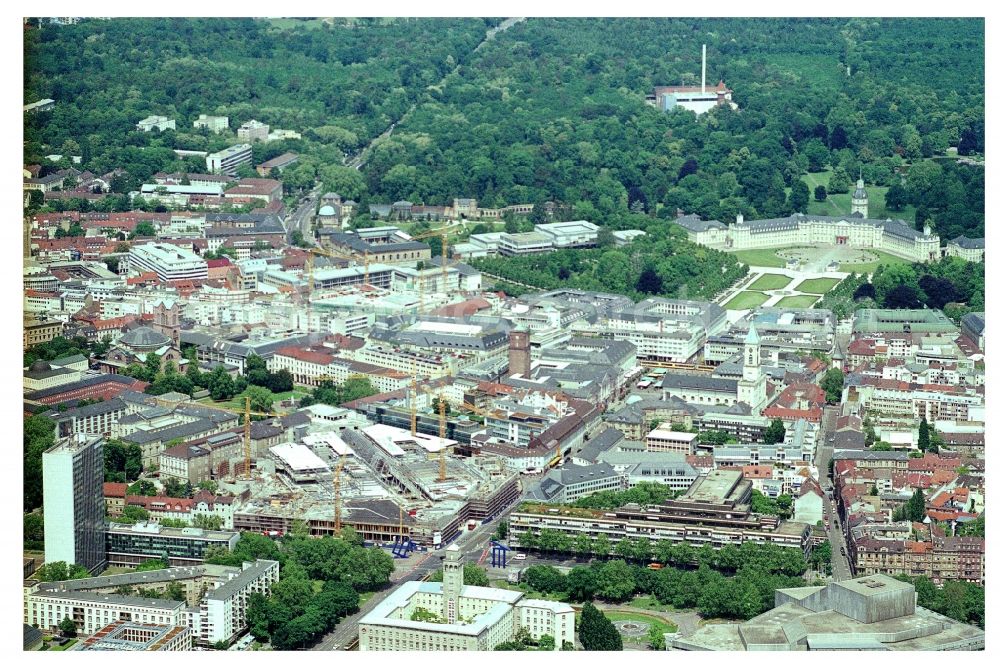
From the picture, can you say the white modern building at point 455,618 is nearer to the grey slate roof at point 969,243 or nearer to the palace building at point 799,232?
the grey slate roof at point 969,243

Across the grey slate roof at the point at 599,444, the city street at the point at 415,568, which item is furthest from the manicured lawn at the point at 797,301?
the city street at the point at 415,568

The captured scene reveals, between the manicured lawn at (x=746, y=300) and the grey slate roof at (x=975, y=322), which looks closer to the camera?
the grey slate roof at (x=975, y=322)

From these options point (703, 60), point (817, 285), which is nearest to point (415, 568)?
point (817, 285)

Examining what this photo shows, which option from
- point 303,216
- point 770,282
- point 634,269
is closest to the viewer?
point 634,269

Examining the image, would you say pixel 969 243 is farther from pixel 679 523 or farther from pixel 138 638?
pixel 138 638

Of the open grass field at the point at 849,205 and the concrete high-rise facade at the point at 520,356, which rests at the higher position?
the open grass field at the point at 849,205

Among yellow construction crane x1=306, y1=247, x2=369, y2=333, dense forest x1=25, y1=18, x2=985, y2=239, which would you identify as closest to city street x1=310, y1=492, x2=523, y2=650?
yellow construction crane x1=306, y1=247, x2=369, y2=333

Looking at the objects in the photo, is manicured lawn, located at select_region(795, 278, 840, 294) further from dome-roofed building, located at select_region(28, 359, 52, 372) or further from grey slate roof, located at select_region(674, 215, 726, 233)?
dome-roofed building, located at select_region(28, 359, 52, 372)
